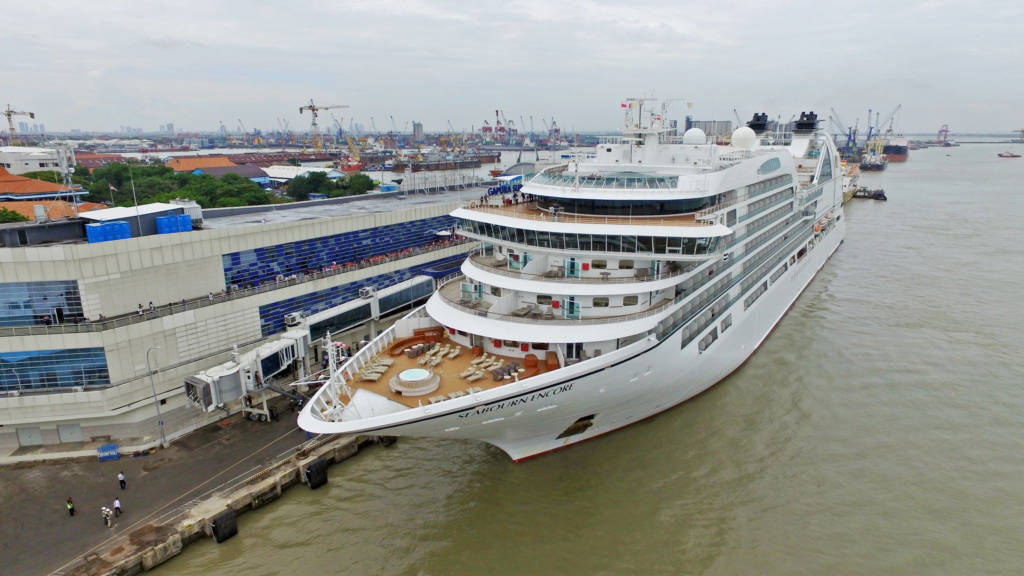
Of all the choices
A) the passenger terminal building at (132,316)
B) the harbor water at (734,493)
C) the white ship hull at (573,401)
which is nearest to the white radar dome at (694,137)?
the white ship hull at (573,401)

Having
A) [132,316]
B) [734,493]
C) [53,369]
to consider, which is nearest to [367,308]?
[132,316]

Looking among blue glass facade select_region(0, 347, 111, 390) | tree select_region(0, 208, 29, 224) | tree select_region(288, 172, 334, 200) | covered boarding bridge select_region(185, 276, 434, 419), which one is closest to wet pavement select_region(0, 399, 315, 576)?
covered boarding bridge select_region(185, 276, 434, 419)

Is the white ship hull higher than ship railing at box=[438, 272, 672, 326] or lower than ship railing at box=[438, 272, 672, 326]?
lower

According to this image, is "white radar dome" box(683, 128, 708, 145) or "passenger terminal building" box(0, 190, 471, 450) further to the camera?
"white radar dome" box(683, 128, 708, 145)

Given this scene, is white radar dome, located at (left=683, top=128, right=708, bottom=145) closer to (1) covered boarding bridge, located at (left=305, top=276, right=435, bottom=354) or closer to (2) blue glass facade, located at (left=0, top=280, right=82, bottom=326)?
(1) covered boarding bridge, located at (left=305, top=276, right=435, bottom=354)

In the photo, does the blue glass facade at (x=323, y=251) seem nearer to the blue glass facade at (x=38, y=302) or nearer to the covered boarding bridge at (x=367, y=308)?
the covered boarding bridge at (x=367, y=308)
